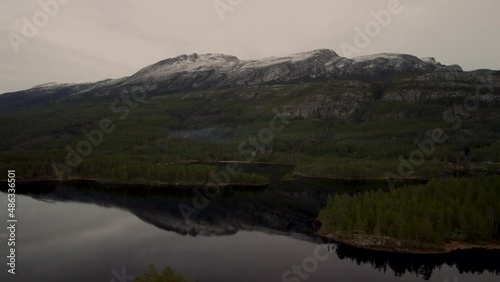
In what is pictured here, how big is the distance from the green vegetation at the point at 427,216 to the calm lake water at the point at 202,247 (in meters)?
5.71

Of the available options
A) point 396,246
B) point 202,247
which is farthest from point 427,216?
point 202,247

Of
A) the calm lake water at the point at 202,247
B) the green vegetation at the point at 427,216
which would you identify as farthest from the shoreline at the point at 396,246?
the calm lake water at the point at 202,247

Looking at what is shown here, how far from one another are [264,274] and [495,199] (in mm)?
61747

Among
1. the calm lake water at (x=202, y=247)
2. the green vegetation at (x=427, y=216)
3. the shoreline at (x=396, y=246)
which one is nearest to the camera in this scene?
the calm lake water at (x=202, y=247)

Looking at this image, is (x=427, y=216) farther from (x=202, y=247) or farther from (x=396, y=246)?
(x=202, y=247)

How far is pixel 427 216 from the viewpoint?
333 ft

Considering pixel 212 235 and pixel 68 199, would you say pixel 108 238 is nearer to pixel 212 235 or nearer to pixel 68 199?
pixel 212 235

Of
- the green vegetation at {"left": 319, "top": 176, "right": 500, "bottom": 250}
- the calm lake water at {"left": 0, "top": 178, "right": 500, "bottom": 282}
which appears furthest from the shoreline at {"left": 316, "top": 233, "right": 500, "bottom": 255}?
the calm lake water at {"left": 0, "top": 178, "right": 500, "bottom": 282}

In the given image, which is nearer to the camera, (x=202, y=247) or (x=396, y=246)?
(x=396, y=246)

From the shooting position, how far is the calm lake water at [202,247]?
84.7 m

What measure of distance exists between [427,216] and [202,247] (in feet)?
178

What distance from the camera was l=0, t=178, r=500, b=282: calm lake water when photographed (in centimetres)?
8469

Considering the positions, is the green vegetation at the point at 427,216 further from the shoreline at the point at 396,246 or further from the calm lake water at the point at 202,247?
the calm lake water at the point at 202,247

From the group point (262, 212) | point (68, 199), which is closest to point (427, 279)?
point (262, 212)
